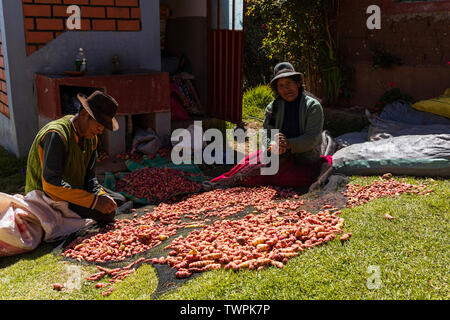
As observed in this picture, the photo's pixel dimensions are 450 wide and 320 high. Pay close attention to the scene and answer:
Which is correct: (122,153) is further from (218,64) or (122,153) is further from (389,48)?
(389,48)

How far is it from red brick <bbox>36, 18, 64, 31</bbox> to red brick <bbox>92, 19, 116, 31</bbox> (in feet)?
1.58

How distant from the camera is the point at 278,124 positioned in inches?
199

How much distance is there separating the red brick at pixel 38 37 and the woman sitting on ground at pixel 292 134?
3.45 m

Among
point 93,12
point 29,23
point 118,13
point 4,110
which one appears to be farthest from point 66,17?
point 4,110

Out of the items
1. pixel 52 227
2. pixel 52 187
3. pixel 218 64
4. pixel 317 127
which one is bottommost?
pixel 52 227

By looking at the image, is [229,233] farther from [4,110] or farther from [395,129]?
[4,110]

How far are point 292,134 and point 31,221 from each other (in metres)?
2.77

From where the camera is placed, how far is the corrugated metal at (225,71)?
7.84m

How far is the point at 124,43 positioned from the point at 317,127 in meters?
3.75

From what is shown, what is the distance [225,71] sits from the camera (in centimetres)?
819

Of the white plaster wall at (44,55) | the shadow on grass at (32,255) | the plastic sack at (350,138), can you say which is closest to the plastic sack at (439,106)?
the plastic sack at (350,138)

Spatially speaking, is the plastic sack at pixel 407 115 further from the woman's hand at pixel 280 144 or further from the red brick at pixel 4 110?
the red brick at pixel 4 110
